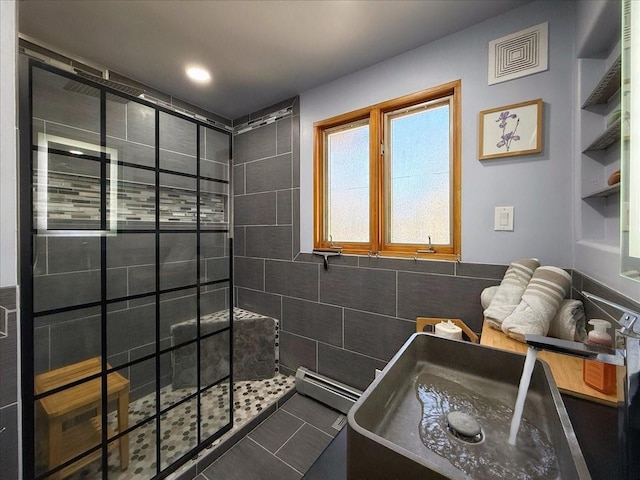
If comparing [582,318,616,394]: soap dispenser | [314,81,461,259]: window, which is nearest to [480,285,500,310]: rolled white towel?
[314,81,461,259]: window

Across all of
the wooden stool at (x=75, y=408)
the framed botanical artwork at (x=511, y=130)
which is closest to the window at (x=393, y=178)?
the framed botanical artwork at (x=511, y=130)

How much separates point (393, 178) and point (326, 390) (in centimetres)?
157

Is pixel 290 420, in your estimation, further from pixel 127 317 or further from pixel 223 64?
pixel 223 64

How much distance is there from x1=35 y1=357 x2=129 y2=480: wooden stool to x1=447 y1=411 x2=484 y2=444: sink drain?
53.0 inches

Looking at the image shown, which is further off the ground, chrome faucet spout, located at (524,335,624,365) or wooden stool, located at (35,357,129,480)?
chrome faucet spout, located at (524,335,624,365)

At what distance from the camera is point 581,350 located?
50 centimetres

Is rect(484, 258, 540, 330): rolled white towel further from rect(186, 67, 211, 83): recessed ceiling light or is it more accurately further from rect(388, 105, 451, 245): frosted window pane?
rect(186, 67, 211, 83): recessed ceiling light

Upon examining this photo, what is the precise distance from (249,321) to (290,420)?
2.69ft

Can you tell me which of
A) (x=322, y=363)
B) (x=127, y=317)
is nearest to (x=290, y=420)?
(x=322, y=363)

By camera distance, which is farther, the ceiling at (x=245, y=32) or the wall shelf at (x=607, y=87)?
the ceiling at (x=245, y=32)

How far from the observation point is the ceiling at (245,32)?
4.19ft

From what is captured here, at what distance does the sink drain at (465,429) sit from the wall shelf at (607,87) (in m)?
1.20

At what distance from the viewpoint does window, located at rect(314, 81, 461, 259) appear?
1.54 m

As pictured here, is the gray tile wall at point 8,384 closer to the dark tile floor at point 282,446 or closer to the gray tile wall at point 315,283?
the dark tile floor at point 282,446
